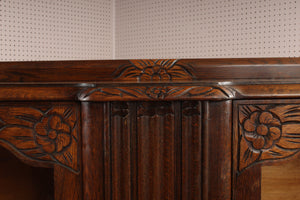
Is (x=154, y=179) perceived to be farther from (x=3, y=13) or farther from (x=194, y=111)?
(x=3, y=13)

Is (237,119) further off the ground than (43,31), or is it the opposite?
(43,31)

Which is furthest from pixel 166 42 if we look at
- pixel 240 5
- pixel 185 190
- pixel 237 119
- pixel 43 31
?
pixel 185 190

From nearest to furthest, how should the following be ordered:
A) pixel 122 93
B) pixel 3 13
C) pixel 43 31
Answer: pixel 122 93 → pixel 3 13 → pixel 43 31

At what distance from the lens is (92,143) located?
665mm

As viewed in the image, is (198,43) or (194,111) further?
(198,43)

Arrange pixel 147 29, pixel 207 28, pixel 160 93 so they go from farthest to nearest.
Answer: pixel 147 29
pixel 207 28
pixel 160 93

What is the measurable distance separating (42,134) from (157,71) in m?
0.39

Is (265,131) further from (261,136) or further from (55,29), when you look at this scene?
(55,29)

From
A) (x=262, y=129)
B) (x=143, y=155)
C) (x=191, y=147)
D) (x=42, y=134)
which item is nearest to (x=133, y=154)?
(x=143, y=155)

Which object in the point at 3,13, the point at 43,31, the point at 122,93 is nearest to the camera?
the point at 122,93

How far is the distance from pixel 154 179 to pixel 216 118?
0.77 ft

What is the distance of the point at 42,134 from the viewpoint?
0.69 m

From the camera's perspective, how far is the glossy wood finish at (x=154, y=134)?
2.14ft

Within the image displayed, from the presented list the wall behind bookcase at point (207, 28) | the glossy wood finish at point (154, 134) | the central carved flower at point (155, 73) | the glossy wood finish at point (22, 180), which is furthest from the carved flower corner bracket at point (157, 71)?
the glossy wood finish at point (22, 180)
